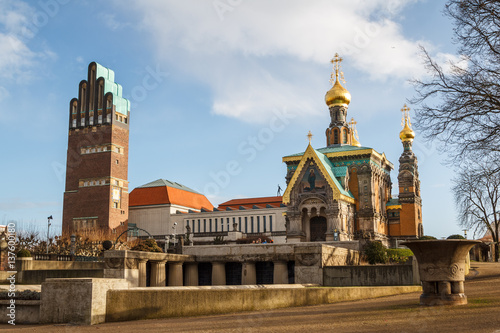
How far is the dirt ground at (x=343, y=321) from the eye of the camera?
10469 millimetres

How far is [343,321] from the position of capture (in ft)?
37.7

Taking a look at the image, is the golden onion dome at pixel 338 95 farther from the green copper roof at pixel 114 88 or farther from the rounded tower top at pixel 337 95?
the green copper roof at pixel 114 88

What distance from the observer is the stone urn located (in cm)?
1337

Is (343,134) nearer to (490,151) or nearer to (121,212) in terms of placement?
(121,212)

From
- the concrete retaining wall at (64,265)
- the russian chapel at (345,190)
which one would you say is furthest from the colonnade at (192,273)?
the russian chapel at (345,190)

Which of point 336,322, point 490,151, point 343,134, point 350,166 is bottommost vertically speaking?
point 336,322

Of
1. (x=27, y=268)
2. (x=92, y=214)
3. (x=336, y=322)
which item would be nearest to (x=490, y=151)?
(x=336, y=322)

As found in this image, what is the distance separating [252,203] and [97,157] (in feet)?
93.2

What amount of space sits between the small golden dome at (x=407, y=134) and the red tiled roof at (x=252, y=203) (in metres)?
25.8

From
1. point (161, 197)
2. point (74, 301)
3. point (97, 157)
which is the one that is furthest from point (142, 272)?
point (161, 197)

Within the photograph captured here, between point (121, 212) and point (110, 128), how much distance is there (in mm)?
13646

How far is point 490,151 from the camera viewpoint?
720 inches

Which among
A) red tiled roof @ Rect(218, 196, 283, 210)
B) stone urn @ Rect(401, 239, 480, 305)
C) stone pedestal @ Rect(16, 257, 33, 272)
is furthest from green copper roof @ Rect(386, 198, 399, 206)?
stone urn @ Rect(401, 239, 480, 305)

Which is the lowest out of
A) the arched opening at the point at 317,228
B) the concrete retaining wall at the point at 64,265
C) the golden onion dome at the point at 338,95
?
the concrete retaining wall at the point at 64,265
